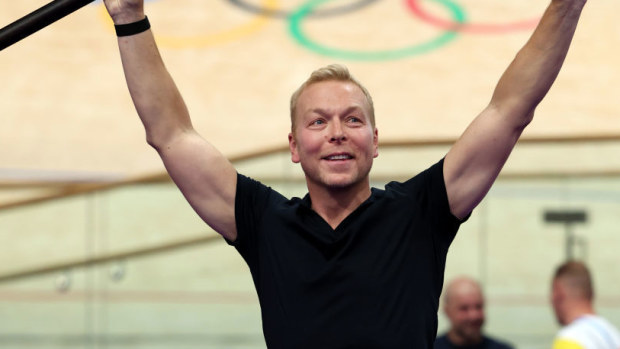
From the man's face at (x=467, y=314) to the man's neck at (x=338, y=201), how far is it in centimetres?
217

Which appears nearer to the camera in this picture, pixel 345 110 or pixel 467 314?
pixel 345 110

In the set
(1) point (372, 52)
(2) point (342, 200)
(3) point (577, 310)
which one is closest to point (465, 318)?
(3) point (577, 310)

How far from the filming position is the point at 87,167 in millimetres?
6117

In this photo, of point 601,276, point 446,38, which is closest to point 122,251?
point 601,276

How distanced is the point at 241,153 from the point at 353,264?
337 centimetres

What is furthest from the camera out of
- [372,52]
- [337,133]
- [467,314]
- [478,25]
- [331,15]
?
[331,15]

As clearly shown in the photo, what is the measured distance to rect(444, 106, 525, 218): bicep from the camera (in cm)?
172

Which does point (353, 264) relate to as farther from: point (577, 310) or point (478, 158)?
point (577, 310)

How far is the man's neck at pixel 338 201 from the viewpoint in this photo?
1828 millimetres

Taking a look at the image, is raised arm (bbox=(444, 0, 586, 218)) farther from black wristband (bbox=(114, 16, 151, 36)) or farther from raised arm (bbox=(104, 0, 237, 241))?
black wristband (bbox=(114, 16, 151, 36))

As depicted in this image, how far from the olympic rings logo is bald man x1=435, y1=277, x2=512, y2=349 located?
141 inches

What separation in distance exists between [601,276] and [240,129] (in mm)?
2872

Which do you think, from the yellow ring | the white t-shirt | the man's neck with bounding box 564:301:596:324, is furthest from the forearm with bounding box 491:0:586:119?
the yellow ring

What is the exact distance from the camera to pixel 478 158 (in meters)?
1.73
